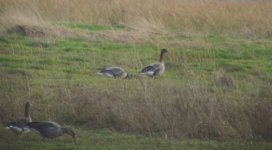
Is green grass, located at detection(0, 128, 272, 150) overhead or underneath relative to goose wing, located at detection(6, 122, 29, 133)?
underneath

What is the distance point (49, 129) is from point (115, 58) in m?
6.85

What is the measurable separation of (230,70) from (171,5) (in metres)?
6.80

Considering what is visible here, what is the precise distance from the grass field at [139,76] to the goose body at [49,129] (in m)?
0.15

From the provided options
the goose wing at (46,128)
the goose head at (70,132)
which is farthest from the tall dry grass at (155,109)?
the goose wing at (46,128)

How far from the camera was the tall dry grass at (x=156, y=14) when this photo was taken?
2122 centimetres

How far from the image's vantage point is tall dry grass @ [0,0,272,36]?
2122 cm

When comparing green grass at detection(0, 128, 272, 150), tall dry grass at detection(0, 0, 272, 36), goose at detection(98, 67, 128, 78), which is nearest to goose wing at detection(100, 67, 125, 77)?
goose at detection(98, 67, 128, 78)

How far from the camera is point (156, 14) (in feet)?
72.3

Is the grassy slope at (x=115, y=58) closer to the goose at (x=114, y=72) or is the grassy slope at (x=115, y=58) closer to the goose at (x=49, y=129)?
the goose at (x=114, y=72)

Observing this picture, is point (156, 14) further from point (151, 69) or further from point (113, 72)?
point (113, 72)

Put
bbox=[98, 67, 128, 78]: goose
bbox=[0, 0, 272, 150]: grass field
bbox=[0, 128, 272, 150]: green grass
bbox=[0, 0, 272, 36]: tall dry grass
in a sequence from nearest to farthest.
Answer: bbox=[0, 128, 272, 150]: green grass → bbox=[0, 0, 272, 150]: grass field → bbox=[98, 67, 128, 78]: goose → bbox=[0, 0, 272, 36]: tall dry grass

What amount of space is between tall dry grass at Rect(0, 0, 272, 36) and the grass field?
3cm

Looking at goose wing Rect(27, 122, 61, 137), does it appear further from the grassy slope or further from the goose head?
the grassy slope

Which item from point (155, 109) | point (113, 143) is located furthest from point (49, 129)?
point (155, 109)
